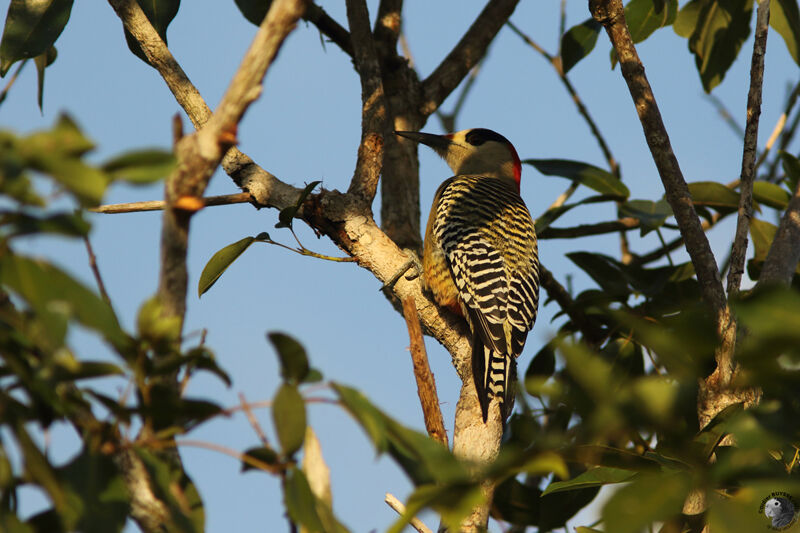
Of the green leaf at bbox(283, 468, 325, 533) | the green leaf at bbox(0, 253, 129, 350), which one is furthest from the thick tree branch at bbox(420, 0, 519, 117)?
the green leaf at bbox(0, 253, 129, 350)

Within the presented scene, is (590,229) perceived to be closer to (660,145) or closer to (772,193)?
(772,193)

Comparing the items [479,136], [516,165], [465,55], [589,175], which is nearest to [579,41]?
[589,175]

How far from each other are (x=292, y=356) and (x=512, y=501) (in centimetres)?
261

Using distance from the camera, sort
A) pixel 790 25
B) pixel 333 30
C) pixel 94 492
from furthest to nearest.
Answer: pixel 333 30 → pixel 790 25 → pixel 94 492

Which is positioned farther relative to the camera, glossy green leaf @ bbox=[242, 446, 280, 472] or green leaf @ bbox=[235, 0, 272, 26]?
green leaf @ bbox=[235, 0, 272, 26]

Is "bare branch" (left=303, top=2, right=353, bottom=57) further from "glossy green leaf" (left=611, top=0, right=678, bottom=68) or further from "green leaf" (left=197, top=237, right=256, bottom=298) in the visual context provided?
"green leaf" (left=197, top=237, right=256, bottom=298)

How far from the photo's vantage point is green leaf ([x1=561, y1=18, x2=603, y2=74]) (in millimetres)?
4688

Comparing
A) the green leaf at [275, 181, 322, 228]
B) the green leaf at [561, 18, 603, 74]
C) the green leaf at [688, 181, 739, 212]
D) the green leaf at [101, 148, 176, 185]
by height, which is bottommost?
the green leaf at [101, 148, 176, 185]

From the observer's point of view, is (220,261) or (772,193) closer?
(220,261)

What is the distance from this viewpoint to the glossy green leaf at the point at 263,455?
157cm

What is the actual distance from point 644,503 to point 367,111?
3.20m

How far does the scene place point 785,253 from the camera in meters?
3.66

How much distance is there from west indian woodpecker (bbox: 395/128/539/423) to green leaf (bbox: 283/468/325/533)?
2.13 meters

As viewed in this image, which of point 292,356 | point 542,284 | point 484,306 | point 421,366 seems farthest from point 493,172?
point 292,356
